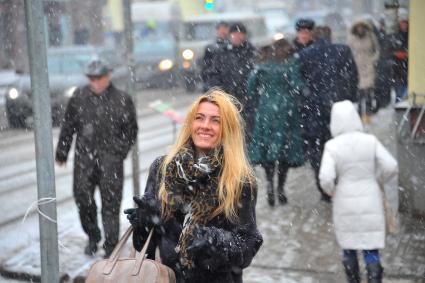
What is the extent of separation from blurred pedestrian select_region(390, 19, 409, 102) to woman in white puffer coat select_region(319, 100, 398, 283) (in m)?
Result: 8.12

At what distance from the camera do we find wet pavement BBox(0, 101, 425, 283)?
22.0 ft

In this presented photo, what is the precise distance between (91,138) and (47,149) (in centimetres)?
357

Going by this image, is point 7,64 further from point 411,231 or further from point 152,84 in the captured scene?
point 411,231

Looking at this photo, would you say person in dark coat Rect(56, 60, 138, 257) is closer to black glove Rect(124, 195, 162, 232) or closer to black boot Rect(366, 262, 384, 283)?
black boot Rect(366, 262, 384, 283)

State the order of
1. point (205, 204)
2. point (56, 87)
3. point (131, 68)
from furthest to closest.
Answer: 1. point (56, 87)
2. point (131, 68)
3. point (205, 204)

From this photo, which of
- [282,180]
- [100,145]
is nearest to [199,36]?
[282,180]

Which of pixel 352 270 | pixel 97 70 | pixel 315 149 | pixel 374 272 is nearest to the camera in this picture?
pixel 374 272

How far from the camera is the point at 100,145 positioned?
7.34m

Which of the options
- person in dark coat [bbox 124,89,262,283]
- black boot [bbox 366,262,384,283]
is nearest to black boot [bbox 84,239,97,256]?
black boot [bbox 366,262,384,283]

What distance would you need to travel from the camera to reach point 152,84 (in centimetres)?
2678

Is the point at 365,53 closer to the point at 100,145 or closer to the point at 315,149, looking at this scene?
the point at 315,149

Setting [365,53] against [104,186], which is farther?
[365,53]

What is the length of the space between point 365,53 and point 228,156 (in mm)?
11518

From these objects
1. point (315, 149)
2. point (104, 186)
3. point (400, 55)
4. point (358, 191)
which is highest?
point (400, 55)
